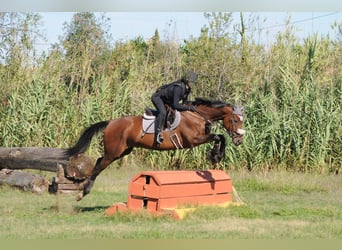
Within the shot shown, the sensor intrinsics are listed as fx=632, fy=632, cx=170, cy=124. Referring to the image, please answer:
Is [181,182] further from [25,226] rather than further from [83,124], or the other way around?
[83,124]

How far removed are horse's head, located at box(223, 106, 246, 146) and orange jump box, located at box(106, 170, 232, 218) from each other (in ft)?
2.43

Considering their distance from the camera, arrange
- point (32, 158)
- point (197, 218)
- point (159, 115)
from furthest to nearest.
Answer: point (32, 158), point (159, 115), point (197, 218)

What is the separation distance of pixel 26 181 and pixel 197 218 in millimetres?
5316

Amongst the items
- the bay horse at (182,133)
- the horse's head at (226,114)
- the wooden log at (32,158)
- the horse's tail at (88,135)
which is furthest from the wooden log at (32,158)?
the horse's head at (226,114)

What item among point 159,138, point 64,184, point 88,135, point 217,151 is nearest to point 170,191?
point 217,151

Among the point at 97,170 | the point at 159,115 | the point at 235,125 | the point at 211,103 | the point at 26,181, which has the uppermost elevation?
the point at 211,103

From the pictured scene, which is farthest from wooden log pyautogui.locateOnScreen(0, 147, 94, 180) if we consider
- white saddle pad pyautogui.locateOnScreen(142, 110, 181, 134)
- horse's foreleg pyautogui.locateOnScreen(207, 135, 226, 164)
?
horse's foreleg pyautogui.locateOnScreen(207, 135, 226, 164)

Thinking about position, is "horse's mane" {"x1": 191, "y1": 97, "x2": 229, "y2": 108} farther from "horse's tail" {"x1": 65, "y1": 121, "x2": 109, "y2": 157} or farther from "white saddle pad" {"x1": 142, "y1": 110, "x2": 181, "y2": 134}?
"horse's tail" {"x1": 65, "y1": 121, "x2": 109, "y2": 157}

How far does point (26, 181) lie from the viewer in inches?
529

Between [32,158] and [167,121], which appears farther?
[32,158]

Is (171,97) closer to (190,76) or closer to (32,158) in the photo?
(190,76)

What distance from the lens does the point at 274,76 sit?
17938 millimetres

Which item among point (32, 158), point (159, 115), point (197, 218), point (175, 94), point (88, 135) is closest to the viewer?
point (197, 218)

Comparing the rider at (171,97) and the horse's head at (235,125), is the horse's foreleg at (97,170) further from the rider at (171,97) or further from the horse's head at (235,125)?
the horse's head at (235,125)
